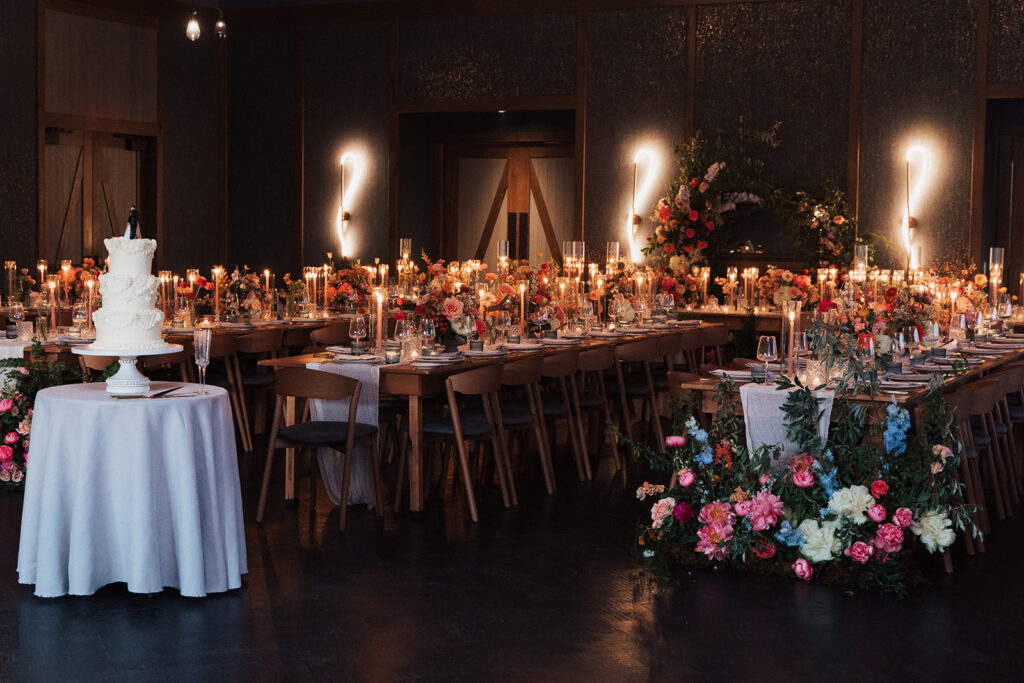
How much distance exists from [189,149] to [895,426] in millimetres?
11409

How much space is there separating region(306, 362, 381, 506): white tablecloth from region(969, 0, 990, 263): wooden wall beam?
25.5ft

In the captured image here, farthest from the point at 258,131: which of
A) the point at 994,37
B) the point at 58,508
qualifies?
the point at 58,508

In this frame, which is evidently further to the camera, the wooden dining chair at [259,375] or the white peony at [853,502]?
the wooden dining chair at [259,375]

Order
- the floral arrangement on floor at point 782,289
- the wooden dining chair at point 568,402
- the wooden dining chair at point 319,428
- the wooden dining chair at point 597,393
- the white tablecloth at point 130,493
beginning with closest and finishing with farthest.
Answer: the white tablecloth at point 130,493, the wooden dining chair at point 319,428, the wooden dining chair at point 568,402, the wooden dining chair at point 597,393, the floral arrangement on floor at point 782,289

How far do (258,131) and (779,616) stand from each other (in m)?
11.9

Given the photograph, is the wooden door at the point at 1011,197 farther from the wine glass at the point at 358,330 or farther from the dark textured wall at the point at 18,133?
the dark textured wall at the point at 18,133

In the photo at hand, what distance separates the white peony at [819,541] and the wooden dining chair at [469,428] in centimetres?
178

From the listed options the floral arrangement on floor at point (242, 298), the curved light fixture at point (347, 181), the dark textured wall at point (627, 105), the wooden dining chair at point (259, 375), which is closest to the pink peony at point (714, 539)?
the wooden dining chair at point (259, 375)

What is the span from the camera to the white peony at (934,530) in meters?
5.46

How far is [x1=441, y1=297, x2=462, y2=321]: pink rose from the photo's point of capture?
23.9ft

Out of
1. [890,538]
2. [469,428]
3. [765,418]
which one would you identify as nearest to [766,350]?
[765,418]

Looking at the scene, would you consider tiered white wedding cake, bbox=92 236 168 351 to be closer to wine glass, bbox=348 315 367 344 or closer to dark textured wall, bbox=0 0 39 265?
wine glass, bbox=348 315 367 344

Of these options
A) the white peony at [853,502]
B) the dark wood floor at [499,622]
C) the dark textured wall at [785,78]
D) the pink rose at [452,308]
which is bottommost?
the dark wood floor at [499,622]

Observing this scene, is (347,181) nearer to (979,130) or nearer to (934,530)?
(979,130)
